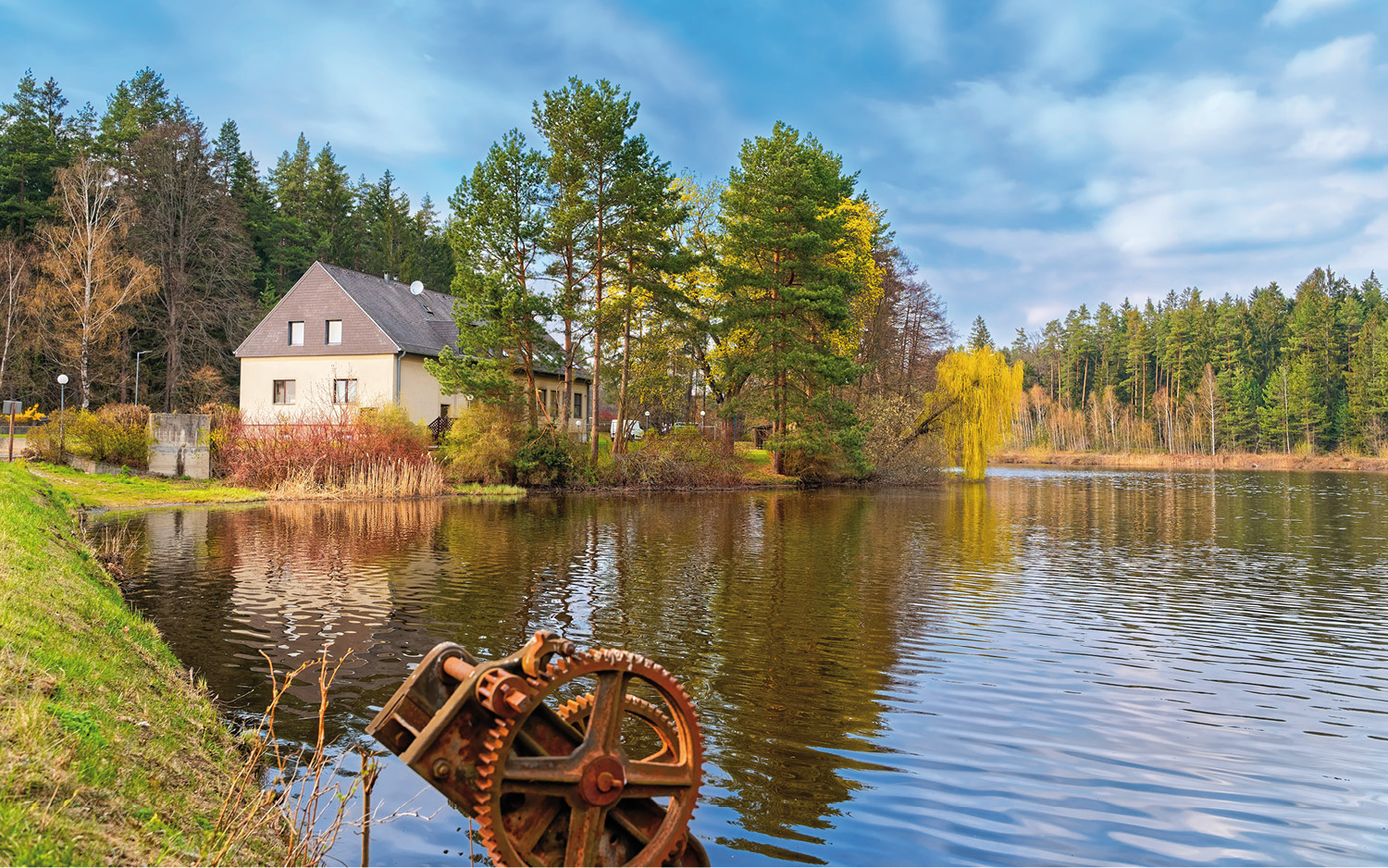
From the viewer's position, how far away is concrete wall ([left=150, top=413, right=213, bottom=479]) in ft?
93.2

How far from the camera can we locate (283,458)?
27625 mm

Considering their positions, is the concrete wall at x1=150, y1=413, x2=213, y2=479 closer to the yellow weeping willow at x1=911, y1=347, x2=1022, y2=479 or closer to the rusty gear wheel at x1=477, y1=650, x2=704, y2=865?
the rusty gear wheel at x1=477, y1=650, x2=704, y2=865

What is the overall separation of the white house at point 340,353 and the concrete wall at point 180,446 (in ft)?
29.1

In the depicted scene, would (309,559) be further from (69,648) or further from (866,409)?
(866,409)

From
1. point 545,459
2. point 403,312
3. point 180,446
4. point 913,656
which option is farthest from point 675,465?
point 913,656

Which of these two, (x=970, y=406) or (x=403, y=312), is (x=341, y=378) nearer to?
(x=403, y=312)

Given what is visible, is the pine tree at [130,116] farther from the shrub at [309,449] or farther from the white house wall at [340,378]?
the shrub at [309,449]

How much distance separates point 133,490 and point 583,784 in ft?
89.8

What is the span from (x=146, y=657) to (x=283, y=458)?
22976 mm

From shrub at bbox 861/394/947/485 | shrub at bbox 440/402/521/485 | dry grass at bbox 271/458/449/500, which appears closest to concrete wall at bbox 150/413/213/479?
dry grass at bbox 271/458/449/500

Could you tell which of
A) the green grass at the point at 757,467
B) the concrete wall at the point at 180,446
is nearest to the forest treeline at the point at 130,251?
the concrete wall at the point at 180,446

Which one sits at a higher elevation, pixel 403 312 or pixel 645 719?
pixel 403 312

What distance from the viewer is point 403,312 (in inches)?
1652

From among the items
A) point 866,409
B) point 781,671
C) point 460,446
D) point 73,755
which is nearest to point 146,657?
point 73,755
